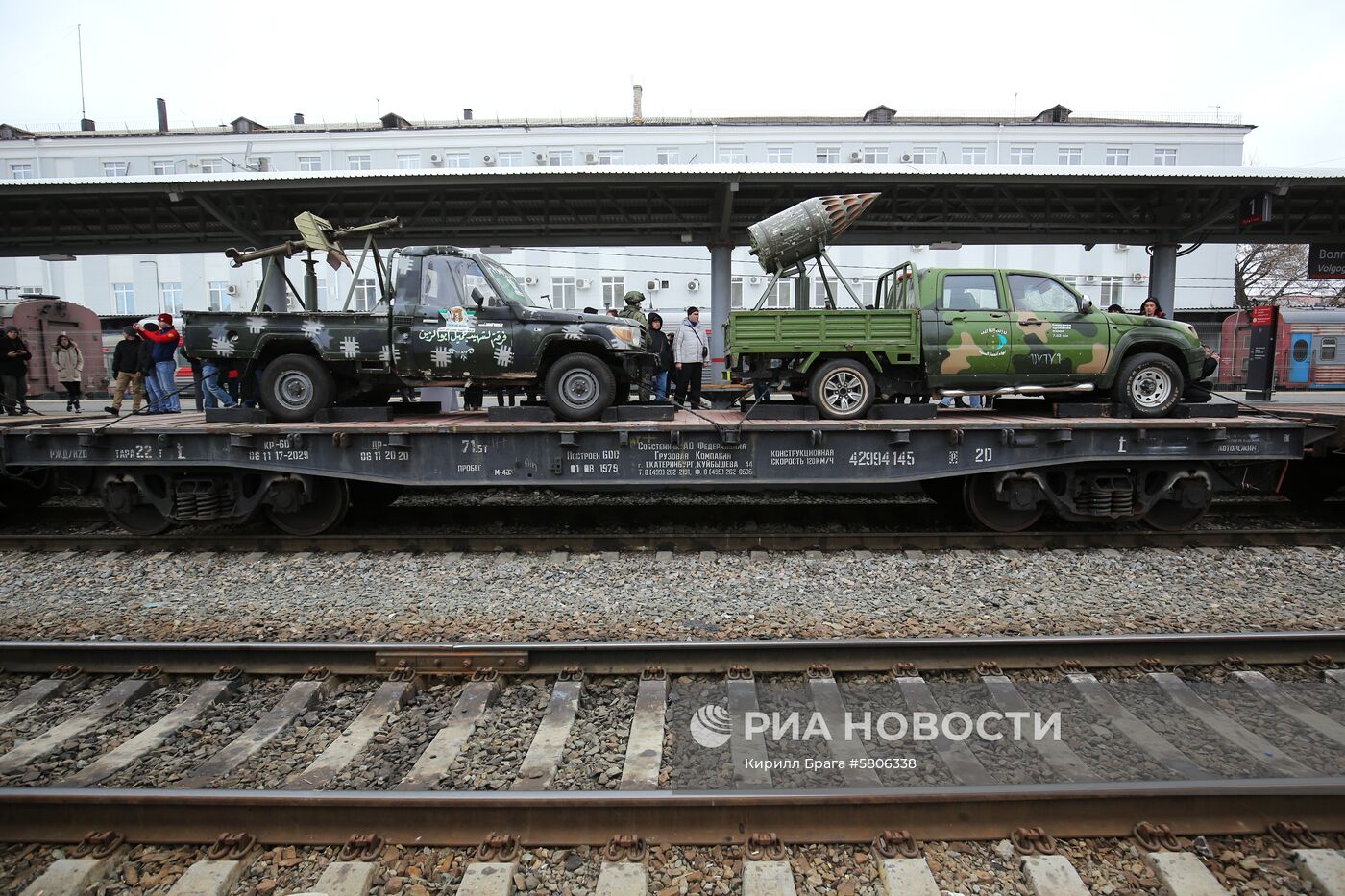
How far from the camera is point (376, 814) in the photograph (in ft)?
9.61

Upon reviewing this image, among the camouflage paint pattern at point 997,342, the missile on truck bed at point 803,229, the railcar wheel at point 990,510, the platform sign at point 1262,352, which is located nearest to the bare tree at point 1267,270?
the platform sign at point 1262,352

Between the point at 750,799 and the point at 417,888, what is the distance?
1327 mm

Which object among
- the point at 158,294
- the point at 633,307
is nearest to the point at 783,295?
the point at 633,307

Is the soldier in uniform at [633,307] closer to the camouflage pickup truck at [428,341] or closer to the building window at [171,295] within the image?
the camouflage pickup truck at [428,341]

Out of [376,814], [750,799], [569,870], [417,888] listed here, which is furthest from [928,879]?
[376,814]

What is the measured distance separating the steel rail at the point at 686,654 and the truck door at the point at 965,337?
3.52m

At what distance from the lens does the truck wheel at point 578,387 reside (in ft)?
23.6

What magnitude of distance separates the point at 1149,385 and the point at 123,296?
40573 mm

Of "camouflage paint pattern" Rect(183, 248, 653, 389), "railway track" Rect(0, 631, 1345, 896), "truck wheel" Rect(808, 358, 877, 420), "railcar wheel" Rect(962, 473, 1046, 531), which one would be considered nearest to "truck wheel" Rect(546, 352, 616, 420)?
"camouflage paint pattern" Rect(183, 248, 653, 389)

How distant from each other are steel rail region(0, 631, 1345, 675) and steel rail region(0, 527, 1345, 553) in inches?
90.7

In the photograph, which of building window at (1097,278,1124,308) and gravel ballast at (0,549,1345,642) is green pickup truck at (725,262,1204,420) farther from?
building window at (1097,278,1124,308)

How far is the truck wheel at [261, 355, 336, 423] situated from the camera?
23.6 feet

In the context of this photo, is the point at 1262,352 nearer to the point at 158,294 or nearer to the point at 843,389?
the point at 843,389

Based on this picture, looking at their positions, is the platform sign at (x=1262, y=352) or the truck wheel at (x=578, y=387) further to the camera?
the platform sign at (x=1262, y=352)
